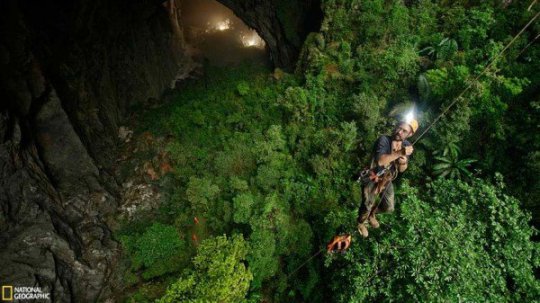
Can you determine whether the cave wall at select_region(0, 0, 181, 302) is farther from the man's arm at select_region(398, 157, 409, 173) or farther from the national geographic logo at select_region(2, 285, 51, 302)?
the man's arm at select_region(398, 157, 409, 173)

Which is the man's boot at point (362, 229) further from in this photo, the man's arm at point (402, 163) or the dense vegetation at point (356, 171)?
the man's arm at point (402, 163)

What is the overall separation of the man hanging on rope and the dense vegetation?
0.79 m

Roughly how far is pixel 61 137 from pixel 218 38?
50.3 feet

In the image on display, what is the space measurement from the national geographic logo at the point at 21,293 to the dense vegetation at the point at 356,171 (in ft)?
8.08

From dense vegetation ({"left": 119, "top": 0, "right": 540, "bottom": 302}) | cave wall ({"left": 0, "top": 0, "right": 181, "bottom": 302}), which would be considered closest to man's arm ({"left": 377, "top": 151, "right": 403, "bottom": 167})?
dense vegetation ({"left": 119, "top": 0, "right": 540, "bottom": 302})

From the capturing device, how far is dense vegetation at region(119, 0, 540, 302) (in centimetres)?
642

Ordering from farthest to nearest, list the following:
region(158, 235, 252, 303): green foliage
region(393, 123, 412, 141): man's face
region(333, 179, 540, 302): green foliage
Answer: region(158, 235, 252, 303): green foliage → region(333, 179, 540, 302): green foliage → region(393, 123, 412, 141): man's face

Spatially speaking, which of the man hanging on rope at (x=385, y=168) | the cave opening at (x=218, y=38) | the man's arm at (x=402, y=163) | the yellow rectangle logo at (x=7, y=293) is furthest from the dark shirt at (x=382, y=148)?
the cave opening at (x=218, y=38)

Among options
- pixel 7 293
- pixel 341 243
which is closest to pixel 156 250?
pixel 7 293

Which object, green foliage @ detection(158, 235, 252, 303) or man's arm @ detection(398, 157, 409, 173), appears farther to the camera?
green foliage @ detection(158, 235, 252, 303)

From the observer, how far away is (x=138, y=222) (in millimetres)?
10984

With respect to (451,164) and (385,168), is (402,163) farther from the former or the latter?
(451,164)

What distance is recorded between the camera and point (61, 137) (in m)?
10.4

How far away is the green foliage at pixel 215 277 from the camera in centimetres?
684
